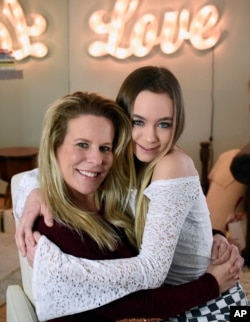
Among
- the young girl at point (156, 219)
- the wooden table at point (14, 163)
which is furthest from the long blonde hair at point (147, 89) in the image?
the wooden table at point (14, 163)

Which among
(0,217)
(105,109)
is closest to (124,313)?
(105,109)

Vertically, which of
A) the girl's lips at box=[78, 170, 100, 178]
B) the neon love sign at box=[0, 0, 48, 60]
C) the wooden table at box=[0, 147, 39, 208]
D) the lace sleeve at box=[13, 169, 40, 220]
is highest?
the neon love sign at box=[0, 0, 48, 60]

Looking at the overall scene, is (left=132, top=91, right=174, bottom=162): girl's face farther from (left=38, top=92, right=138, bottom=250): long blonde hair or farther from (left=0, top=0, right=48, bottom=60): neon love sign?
(left=0, top=0, right=48, bottom=60): neon love sign

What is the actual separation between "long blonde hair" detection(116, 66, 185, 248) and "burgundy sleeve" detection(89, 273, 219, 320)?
0.65ft

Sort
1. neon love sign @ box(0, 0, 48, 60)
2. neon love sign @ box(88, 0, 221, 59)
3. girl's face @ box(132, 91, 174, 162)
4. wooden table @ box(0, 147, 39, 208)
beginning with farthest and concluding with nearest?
neon love sign @ box(0, 0, 48, 60) → neon love sign @ box(88, 0, 221, 59) → wooden table @ box(0, 147, 39, 208) → girl's face @ box(132, 91, 174, 162)

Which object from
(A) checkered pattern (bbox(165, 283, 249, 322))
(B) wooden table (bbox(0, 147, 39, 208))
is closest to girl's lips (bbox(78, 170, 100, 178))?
(A) checkered pattern (bbox(165, 283, 249, 322))

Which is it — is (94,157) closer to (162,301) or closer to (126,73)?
(162,301)

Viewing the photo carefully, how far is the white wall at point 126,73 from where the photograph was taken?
4332mm

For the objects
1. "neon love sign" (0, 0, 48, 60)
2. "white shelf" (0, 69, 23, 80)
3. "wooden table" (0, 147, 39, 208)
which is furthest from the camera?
"neon love sign" (0, 0, 48, 60)

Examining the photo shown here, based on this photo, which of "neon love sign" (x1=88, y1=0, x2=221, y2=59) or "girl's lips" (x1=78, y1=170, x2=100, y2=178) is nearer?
"girl's lips" (x1=78, y1=170, x2=100, y2=178)

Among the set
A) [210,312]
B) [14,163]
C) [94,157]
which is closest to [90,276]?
[94,157]

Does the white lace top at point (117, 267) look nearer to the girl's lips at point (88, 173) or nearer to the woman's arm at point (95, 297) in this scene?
the woman's arm at point (95, 297)

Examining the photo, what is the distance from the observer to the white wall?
433cm

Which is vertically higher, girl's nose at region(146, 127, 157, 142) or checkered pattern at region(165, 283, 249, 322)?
girl's nose at region(146, 127, 157, 142)
